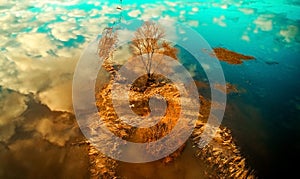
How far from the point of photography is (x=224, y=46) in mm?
23297

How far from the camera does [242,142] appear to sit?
1350cm

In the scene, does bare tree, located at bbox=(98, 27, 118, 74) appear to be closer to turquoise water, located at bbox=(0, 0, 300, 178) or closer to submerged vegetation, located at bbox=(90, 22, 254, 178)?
submerged vegetation, located at bbox=(90, 22, 254, 178)

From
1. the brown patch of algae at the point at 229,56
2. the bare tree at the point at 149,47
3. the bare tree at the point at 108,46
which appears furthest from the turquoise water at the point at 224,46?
the bare tree at the point at 149,47

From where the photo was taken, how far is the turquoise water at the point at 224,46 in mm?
14078

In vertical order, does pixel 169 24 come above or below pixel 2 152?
above

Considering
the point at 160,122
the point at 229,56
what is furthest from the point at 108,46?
the point at 229,56

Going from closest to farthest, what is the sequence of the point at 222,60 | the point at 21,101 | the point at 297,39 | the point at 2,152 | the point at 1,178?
1. the point at 1,178
2. the point at 2,152
3. the point at 21,101
4. the point at 222,60
5. the point at 297,39

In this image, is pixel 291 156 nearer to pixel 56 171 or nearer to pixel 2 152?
pixel 56 171

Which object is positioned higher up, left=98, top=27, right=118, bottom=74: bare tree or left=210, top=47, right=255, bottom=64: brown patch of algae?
left=98, top=27, right=118, bottom=74: bare tree

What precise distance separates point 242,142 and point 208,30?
15.6m

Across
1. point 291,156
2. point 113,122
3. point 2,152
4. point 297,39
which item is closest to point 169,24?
point 297,39

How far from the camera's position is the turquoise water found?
14078mm

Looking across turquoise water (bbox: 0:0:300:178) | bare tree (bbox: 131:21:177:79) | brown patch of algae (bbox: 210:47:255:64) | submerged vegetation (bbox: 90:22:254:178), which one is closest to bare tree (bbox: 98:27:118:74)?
submerged vegetation (bbox: 90:22:254:178)

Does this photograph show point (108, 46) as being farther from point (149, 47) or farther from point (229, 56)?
point (229, 56)
